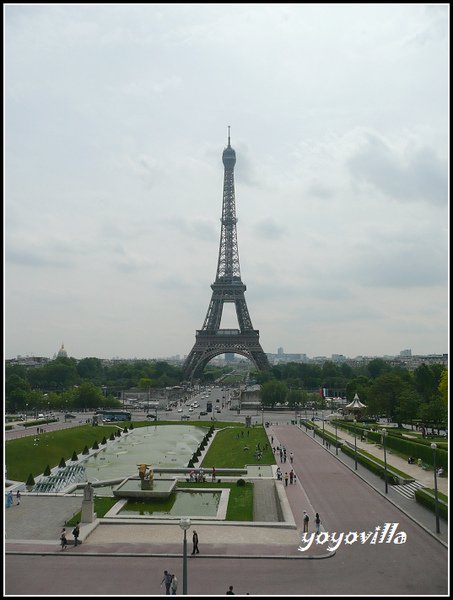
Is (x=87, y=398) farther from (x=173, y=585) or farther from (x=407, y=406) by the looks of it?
(x=173, y=585)

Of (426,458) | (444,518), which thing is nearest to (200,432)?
(426,458)

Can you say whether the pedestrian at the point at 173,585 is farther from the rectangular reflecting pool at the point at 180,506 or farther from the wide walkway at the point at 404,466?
the wide walkway at the point at 404,466

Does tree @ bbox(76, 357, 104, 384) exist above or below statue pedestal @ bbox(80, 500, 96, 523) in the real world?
below

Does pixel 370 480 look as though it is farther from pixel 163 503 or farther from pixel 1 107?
pixel 1 107

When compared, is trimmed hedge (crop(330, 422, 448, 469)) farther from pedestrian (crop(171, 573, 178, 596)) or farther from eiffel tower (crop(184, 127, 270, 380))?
eiffel tower (crop(184, 127, 270, 380))

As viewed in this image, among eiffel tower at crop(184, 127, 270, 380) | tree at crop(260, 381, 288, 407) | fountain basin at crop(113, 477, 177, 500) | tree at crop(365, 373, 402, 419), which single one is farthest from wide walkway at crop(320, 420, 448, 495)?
eiffel tower at crop(184, 127, 270, 380)

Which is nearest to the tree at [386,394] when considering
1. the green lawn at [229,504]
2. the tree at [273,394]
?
the tree at [273,394]
